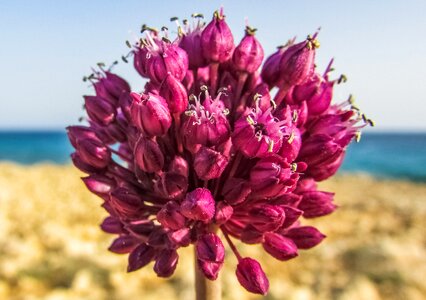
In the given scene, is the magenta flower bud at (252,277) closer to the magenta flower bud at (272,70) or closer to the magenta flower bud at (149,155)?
the magenta flower bud at (149,155)

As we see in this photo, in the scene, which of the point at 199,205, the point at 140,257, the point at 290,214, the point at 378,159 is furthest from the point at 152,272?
the point at 378,159

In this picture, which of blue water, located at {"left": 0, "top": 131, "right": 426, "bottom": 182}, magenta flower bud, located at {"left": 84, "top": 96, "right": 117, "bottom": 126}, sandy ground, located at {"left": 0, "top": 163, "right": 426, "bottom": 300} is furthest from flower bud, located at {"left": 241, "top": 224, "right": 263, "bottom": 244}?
blue water, located at {"left": 0, "top": 131, "right": 426, "bottom": 182}

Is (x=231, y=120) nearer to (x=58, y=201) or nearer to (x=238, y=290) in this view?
(x=238, y=290)

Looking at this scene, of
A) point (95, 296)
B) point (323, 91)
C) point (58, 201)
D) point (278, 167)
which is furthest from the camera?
point (58, 201)

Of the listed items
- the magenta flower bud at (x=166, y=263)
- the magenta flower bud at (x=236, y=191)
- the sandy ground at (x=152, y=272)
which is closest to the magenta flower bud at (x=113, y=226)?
the magenta flower bud at (x=166, y=263)

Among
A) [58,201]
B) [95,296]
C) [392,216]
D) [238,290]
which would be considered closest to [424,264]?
[238,290]

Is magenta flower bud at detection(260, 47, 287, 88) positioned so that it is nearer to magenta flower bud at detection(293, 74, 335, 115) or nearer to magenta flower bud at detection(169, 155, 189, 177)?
magenta flower bud at detection(293, 74, 335, 115)

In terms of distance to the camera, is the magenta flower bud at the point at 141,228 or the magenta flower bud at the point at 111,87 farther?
the magenta flower bud at the point at 111,87
